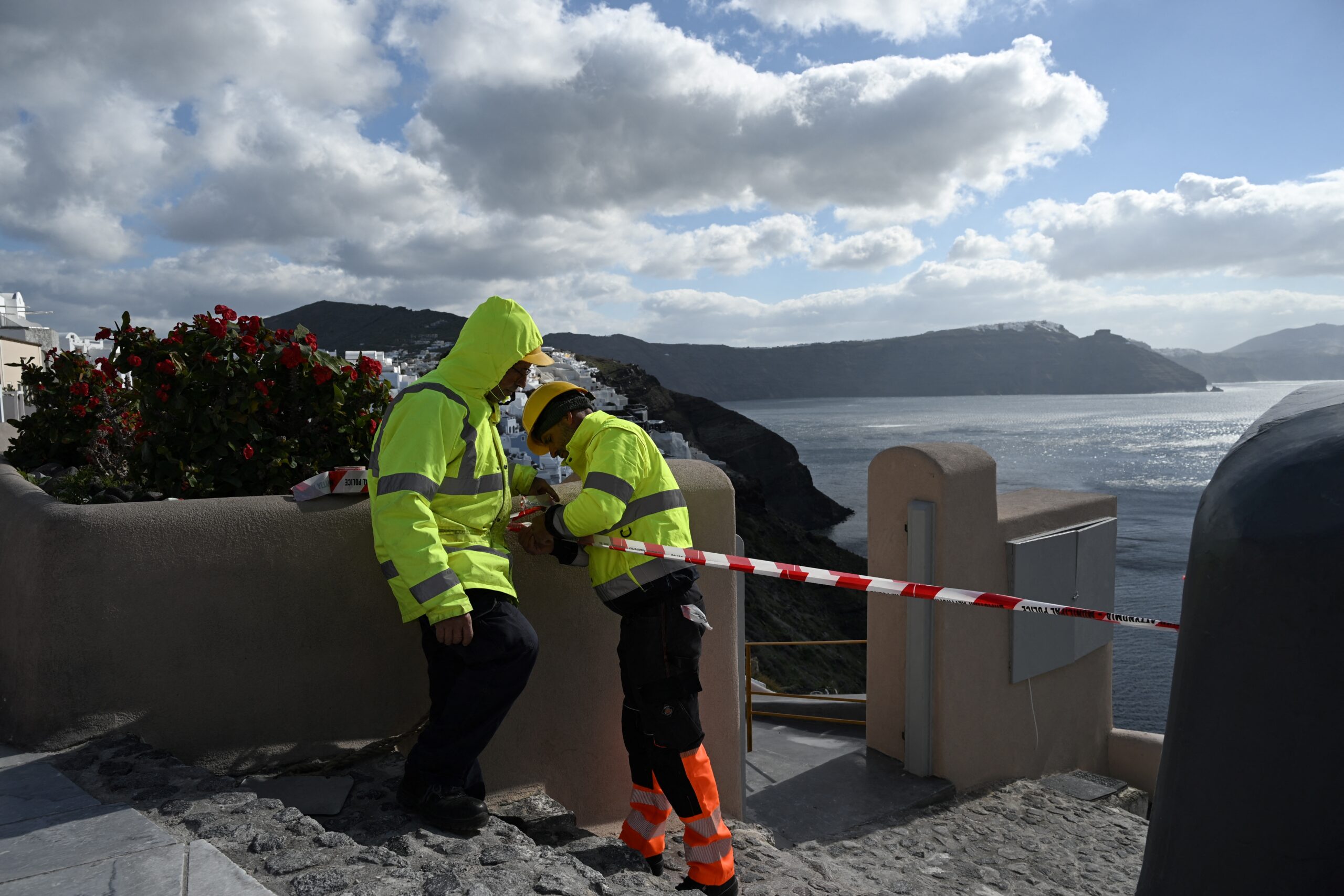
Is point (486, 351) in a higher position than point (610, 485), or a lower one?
higher

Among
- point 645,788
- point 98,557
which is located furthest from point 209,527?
point 645,788

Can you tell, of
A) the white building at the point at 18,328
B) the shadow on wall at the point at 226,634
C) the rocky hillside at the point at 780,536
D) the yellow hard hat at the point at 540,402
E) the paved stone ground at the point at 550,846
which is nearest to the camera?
the paved stone ground at the point at 550,846

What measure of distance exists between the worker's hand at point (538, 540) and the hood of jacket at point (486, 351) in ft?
2.19

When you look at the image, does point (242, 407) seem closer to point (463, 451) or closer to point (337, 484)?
point (337, 484)

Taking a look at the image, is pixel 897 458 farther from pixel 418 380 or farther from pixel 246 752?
pixel 246 752

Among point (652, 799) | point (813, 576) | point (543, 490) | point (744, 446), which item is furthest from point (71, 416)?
point (744, 446)

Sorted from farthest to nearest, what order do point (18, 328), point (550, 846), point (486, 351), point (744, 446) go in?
point (744, 446) → point (18, 328) → point (550, 846) → point (486, 351)

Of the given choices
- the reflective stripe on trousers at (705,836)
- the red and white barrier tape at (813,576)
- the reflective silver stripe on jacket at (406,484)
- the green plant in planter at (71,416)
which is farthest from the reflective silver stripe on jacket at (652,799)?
the green plant in planter at (71,416)

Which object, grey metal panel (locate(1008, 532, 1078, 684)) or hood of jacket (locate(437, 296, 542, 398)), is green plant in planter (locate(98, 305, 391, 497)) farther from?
grey metal panel (locate(1008, 532, 1078, 684))

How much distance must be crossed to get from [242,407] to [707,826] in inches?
115

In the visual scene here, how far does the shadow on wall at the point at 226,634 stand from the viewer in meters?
3.26

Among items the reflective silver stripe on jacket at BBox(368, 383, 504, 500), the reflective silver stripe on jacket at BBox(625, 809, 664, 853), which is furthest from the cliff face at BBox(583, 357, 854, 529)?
the reflective silver stripe on jacket at BBox(368, 383, 504, 500)

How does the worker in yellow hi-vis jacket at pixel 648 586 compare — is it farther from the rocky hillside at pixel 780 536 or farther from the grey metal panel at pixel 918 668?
the rocky hillside at pixel 780 536

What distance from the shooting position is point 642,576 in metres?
3.84
